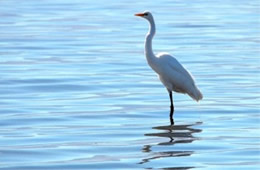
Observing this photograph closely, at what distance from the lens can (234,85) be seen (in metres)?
16.8

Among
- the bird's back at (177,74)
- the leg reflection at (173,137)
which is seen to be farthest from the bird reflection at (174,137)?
the bird's back at (177,74)

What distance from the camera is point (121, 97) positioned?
15539 mm

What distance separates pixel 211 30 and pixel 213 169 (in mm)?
17604

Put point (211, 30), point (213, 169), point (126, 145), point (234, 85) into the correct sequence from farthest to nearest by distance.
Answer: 1. point (211, 30)
2. point (234, 85)
3. point (126, 145)
4. point (213, 169)

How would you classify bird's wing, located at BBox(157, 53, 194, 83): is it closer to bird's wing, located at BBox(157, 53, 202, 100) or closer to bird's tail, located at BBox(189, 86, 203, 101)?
bird's wing, located at BBox(157, 53, 202, 100)

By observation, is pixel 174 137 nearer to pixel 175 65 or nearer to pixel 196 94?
pixel 196 94

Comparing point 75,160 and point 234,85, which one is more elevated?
point 234,85

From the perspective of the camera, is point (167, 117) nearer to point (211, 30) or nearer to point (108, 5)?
point (211, 30)

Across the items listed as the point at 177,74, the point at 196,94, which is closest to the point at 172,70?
the point at 177,74

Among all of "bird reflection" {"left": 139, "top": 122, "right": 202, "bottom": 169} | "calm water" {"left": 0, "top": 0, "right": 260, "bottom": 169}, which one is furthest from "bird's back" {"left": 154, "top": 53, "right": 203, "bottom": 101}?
"bird reflection" {"left": 139, "top": 122, "right": 202, "bottom": 169}

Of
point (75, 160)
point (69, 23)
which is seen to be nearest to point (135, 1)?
point (69, 23)

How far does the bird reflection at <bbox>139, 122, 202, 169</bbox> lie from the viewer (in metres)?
11.0

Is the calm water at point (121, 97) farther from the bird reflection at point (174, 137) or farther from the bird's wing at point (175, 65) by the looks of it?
the bird's wing at point (175, 65)

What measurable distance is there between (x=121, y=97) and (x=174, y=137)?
10.9ft
